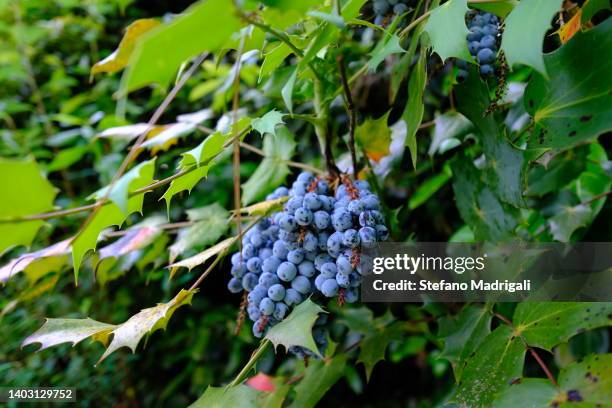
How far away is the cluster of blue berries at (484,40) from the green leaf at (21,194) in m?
0.58

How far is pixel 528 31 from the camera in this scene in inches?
18.3

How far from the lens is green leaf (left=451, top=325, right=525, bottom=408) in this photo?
0.63 metres

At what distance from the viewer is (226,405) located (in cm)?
67

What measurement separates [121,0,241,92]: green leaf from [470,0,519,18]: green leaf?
1.22 ft

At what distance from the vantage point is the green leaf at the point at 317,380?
2.66 ft

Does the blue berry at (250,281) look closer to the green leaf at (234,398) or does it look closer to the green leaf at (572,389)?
the green leaf at (234,398)

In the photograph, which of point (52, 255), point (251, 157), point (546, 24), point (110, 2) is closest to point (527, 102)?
point (546, 24)

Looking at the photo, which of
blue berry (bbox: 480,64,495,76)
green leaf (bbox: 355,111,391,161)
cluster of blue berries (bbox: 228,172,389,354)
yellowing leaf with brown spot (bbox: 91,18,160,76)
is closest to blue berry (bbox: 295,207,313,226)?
cluster of blue berries (bbox: 228,172,389,354)

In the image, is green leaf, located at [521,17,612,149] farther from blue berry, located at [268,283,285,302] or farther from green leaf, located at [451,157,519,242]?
blue berry, located at [268,283,285,302]

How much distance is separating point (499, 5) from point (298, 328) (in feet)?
1.54

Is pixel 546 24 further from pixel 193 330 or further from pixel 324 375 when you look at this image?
pixel 193 330

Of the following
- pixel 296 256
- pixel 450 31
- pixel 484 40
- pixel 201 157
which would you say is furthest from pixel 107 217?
pixel 484 40

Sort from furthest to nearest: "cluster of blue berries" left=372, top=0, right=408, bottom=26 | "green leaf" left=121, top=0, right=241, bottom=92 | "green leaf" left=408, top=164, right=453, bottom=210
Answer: "green leaf" left=408, top=164, right=453, bottom=210 < "cluster of blue berries" left=372, top=0, right=408, bottom=26 < "green leaf" left=121, top=0, right=241, bottom=92

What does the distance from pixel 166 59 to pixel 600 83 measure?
1.57 feet
